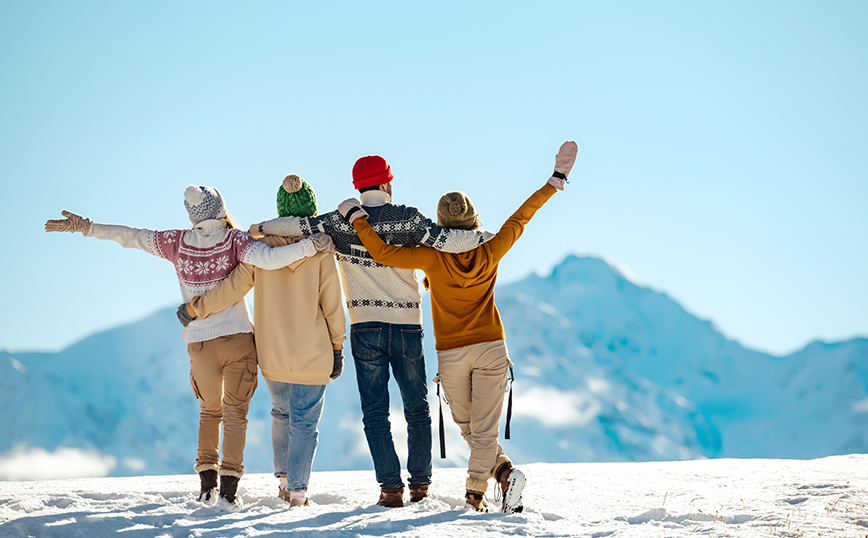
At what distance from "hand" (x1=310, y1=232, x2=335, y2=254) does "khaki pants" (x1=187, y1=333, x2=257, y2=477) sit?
2.99 feet

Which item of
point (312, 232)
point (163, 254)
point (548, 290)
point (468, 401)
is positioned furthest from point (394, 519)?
point (548, 290)

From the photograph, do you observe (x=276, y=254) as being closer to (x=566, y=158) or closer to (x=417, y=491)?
(x=417, y=491)

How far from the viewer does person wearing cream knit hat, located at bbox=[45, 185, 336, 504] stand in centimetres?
465

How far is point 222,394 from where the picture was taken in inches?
187

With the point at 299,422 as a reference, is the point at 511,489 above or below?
below

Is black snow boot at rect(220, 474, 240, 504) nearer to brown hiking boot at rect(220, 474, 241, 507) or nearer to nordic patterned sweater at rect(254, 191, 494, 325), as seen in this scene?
brown hiking boot at rect(220, 474, 241, 507)

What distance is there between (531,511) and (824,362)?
259 feet

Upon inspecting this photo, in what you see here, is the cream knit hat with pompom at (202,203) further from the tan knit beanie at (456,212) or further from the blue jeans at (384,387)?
the tan knit beanie at (456,212)

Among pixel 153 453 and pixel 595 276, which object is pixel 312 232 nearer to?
pixel 153 453

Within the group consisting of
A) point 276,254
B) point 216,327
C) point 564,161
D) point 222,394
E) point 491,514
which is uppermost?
point 564,161

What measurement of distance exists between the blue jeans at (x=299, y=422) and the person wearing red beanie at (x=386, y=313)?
0.37 meters

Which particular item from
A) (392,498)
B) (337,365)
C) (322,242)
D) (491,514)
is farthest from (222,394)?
(491,514)

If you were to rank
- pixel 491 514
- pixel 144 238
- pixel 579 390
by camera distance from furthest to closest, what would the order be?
pixel 579 390 < pixel 144 238 < pixel 491 514

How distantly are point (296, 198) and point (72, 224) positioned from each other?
5.66ft
